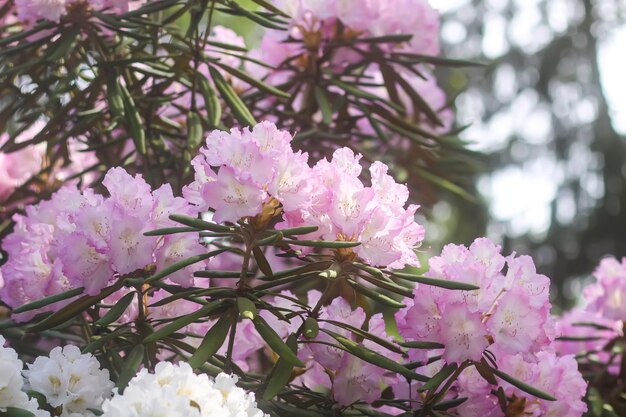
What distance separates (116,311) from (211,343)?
5.1 inches

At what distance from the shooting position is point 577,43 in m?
6.25

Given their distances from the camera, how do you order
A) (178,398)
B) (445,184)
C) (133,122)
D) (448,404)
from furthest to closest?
1. (445,184)
2. (133,122)
3. (448,404)
4. (178,398)

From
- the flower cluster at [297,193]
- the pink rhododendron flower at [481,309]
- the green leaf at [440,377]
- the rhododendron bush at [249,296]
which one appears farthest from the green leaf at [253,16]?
the green leaf at [440,377]

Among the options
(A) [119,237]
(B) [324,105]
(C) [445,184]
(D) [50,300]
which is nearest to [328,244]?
(A) [119,237]

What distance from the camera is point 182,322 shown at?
1.11 meters

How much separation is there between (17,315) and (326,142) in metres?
0.84

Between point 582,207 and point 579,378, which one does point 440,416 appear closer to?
point 579,378

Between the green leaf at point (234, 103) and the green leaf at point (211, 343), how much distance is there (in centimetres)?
47

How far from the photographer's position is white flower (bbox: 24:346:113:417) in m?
1.10

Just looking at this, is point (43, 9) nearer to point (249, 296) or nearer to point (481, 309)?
point (249, 296)

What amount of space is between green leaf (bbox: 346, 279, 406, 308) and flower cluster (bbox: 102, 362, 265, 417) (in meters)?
0.22

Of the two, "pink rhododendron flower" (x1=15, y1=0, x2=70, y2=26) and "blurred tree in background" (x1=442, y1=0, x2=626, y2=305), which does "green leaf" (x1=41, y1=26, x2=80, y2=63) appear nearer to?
"pink rhododendron flower" (x1=15, y1=0, x2=70, y2=26)

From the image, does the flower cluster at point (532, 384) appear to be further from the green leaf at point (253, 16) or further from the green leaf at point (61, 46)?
the green leaf at point (61, 46)

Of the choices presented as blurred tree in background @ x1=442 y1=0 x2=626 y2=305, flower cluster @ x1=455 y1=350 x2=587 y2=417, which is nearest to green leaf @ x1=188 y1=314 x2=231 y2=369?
flower cluster @ x1=455 y1=350 x2=587 y2=417
